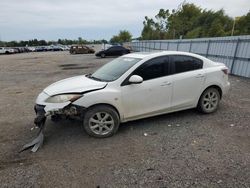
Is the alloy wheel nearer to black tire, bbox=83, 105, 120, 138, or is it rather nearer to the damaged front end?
black tire, bbox=83, 105, 120, 138

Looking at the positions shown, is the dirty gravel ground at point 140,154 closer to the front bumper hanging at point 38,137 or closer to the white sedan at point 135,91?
the front bumper hanging at point 38,137

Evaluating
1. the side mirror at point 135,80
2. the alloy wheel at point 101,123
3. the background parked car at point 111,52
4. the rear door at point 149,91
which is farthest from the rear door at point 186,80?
the background parked car at point 111,52

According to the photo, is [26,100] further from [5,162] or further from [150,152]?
[150,152]

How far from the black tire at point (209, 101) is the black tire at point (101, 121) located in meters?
2.17

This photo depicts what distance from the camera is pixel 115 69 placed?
196 inches

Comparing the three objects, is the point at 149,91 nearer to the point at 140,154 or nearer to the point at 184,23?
the point at 140,154

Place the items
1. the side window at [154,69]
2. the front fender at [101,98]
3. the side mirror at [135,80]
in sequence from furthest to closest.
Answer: the side window at [154,69] < the side mirror at [135,80] < the front fender at [101,98]

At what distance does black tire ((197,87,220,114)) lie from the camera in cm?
539

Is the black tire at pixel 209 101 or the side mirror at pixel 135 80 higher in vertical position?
the side mirror at pixel 135 80

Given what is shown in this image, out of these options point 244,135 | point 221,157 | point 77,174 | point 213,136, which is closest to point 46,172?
point 77,174

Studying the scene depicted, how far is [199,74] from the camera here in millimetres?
5199

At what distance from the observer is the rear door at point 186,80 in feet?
16.3

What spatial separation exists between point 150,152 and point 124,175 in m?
0.76

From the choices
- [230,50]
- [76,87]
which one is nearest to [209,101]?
[76,87]
